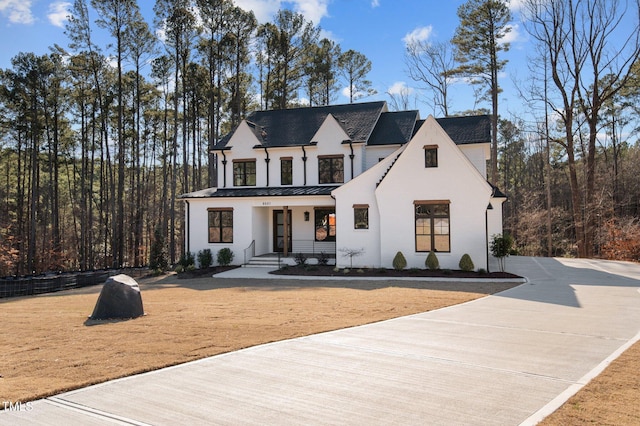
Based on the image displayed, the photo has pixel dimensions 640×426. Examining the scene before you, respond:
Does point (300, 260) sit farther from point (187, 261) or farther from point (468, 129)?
point (468, 129)

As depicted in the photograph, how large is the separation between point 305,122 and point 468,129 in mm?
9817

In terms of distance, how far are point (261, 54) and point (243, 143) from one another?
47.2ft

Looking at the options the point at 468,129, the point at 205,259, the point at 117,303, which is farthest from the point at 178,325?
the point at 468,129

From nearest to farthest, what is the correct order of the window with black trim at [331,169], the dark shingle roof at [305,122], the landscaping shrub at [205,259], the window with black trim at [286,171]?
the landscaping shrub at [205,259], the window with black trim at [331,169], the window with black trim at [286,171], the dark shingle roof at [305,122]

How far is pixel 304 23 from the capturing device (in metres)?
35.2

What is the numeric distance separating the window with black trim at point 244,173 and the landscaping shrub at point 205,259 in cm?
489

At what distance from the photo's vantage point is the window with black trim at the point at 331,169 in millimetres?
23844

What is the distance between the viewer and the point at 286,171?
24859 millimetres

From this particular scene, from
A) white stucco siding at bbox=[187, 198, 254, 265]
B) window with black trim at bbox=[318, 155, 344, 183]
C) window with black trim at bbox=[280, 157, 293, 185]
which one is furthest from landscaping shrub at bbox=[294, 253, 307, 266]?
window with black trim at bbox=[280, 157, 293, 185]

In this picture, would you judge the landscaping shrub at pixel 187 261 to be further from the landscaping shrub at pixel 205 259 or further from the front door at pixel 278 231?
the front door at pixel 278 231

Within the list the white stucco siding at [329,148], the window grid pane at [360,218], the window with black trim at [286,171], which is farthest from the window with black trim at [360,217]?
the window with black trim at [286,171]

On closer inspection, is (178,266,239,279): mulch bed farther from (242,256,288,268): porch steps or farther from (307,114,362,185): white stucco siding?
(307,114,362,185): white stucco siding

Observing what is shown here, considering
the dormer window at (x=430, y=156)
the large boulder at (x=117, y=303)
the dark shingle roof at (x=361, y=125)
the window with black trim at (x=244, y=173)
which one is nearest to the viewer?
the large boulder at (x=117, y=303)

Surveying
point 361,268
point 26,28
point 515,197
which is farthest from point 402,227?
point 515,197
